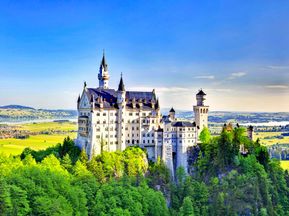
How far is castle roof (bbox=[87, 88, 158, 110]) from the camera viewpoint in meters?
92.9

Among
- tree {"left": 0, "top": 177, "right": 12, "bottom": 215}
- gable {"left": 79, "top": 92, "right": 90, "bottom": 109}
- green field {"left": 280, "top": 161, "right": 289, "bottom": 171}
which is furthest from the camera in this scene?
green field {"left": 280, "top": 161, "right": 289, "bottom": 171}

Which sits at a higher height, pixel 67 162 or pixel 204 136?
pixel 204 136

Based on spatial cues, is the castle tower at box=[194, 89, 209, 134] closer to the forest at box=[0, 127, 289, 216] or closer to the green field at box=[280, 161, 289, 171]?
the forest at box=[0, 127, 289, 216]

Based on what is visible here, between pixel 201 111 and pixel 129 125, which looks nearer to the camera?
pixel 129 125

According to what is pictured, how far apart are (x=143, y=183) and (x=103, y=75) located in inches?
1239

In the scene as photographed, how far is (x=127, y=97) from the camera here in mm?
98938

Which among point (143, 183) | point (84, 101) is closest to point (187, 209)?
point (143, 183)

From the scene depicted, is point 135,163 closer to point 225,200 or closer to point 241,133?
point 225,200

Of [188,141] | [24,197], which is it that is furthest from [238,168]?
[24,197]

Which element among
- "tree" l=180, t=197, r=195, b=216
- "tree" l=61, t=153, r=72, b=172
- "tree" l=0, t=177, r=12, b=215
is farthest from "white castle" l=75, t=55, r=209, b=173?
"tree" l=0, t=177, r=12, b=215

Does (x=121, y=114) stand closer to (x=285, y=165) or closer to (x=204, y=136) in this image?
(x=204, y=136)

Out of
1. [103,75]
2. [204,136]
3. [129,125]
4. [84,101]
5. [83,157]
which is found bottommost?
[83,157]

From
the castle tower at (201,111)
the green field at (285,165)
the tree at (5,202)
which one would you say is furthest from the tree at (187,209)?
the green field at (285,165)

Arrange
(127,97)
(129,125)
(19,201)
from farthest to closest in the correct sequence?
1. (127,97)
2. (129,125)
3. (19,201)
